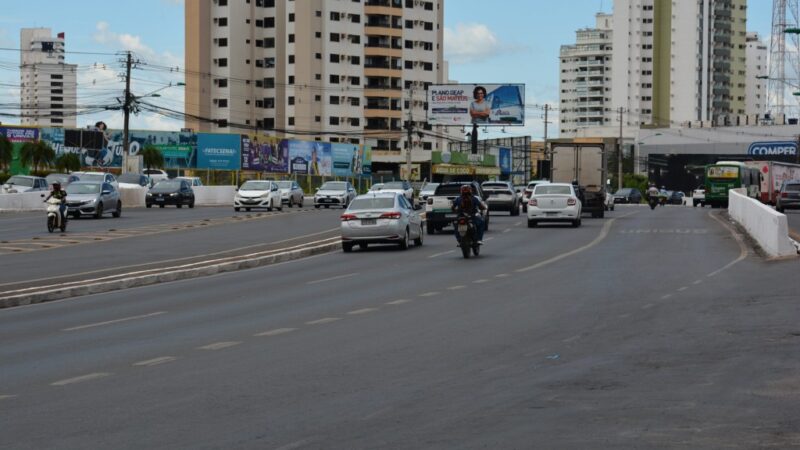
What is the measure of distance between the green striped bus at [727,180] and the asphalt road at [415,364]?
62.0 meters

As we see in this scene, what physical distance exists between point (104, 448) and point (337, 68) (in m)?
151

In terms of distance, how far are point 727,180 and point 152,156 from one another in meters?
44.1

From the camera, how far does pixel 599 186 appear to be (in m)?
59.8

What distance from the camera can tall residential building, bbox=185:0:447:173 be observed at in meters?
155

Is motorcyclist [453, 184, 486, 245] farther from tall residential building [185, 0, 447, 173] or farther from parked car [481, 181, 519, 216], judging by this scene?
tall residential building [185, 0, 447, 173]

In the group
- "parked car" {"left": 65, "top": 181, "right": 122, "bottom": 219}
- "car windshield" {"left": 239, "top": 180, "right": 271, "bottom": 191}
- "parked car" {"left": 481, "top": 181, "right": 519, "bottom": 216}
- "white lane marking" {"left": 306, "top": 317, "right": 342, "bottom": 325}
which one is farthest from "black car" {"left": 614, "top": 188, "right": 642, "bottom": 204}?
"white lane marking" {"left": 306, "top": 317, "right": 342, "bottom": 325}

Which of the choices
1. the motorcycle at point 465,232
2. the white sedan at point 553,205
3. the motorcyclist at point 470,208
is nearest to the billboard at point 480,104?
the white sedan at point 553,205

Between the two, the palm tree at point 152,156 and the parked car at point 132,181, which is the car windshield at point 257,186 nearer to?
the parked car at point 132,181

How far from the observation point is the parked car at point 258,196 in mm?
63656

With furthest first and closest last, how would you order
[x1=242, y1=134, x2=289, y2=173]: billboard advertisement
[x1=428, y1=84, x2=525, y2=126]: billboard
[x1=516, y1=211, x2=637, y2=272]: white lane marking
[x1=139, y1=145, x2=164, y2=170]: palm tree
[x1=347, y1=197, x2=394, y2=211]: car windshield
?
[x1=428, y1=84, x2=525, y2=126]: billboard < [x1=242, y1=134, x2=289, y2=173]: billboard advertisement < [x1=139, y1=145, x2=164, y2=170]: palm tree < [x1=347, y1=197, x2=394, y2=211]: car windshield < [x1=516, y1=211, x2=637, y2=272]: white lane marking

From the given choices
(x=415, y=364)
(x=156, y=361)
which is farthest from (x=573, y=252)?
(x=156, y=361)

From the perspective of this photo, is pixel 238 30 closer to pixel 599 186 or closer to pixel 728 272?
pixel 599 186

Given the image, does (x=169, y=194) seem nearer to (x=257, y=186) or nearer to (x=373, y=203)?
(x=257, y=186)

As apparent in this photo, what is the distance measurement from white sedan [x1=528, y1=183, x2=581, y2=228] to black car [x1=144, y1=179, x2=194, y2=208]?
86.4 feet
